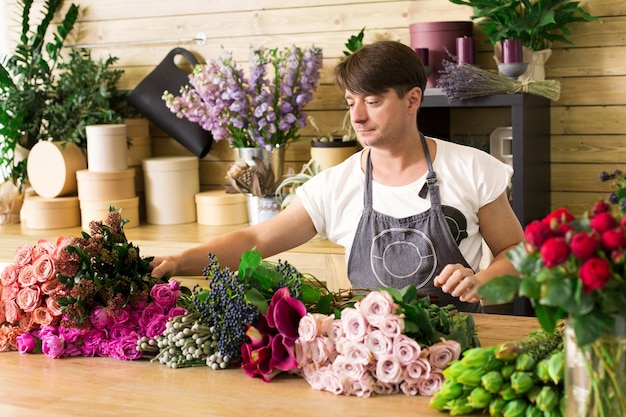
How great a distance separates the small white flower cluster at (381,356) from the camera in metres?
1.54

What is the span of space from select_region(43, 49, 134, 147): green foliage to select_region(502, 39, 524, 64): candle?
1.73 m

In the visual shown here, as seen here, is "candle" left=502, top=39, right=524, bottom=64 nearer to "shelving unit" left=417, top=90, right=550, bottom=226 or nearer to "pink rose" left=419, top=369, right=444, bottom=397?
"shelving unit" left=417, top=90, right=550, bottom=226

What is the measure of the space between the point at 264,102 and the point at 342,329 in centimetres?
215

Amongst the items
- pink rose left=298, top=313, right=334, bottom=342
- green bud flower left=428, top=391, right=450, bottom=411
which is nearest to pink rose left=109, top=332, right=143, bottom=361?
pink rose left=298, top=313, right=334, bottom=342

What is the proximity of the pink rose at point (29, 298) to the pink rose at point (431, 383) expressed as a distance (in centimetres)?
85

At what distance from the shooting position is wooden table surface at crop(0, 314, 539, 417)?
4.99 feet

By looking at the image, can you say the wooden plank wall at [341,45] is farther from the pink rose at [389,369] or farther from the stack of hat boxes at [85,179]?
the pink rose at [389,369]

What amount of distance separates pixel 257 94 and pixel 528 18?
3.61 ft

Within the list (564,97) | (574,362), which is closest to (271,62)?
(564,97)

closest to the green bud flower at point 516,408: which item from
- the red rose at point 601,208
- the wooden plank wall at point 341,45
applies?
the red rose at point 601,208

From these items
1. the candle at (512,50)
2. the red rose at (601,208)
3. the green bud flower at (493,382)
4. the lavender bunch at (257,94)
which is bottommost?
the green bud flower at (493,382)

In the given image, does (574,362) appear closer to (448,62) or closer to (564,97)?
(448,62)

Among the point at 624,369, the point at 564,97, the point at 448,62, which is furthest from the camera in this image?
the point at 564,97

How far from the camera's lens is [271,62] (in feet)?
12.0
